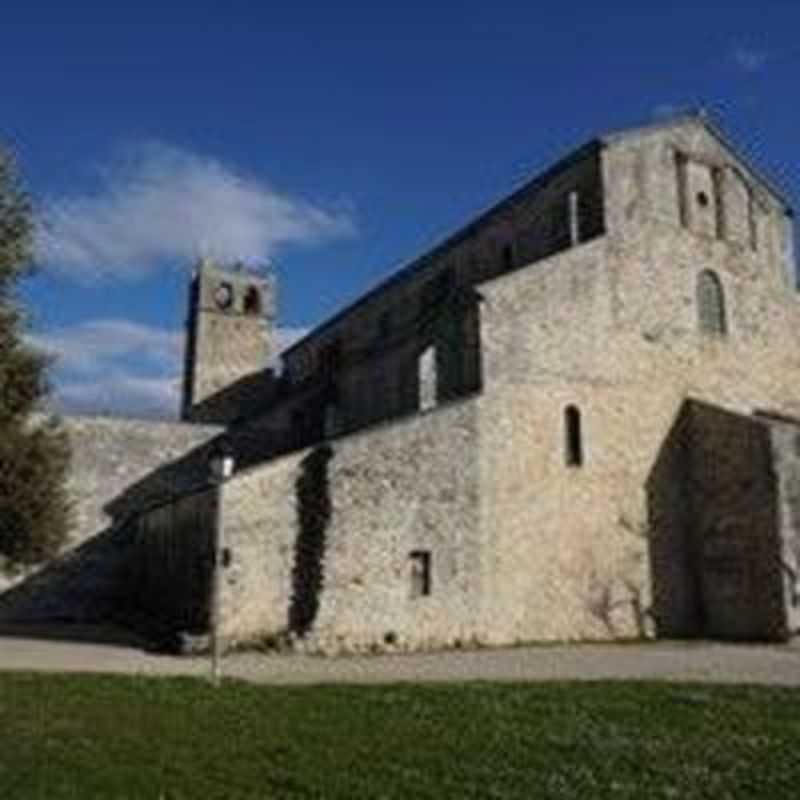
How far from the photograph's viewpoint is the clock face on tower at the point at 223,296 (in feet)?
195

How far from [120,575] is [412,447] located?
1446 centimetres

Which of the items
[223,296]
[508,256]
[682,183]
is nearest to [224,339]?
[223,296]

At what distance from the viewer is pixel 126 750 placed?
12.8m

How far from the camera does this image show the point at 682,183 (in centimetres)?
3719

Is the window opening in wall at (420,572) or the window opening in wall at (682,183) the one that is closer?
the window opening in wall at (420,572)

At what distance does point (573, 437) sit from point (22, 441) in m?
15.4

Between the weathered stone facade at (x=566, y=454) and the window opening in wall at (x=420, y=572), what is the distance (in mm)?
47

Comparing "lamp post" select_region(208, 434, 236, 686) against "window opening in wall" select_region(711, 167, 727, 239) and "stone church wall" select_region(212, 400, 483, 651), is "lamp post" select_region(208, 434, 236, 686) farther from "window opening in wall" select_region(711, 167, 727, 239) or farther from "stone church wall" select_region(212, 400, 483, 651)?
"window opening in wall" select_region(711, 167, 727, 239)

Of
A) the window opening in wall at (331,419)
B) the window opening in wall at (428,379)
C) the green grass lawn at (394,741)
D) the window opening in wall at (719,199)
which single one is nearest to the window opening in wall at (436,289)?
the window opening in wall at (331,419)

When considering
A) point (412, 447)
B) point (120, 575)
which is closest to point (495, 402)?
point (412, 447)

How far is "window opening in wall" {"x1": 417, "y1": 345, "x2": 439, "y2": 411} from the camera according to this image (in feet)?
116

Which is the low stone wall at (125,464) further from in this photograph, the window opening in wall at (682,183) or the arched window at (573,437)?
the window opening in wall at (682,183)

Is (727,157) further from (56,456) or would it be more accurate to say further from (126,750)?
(126,750)

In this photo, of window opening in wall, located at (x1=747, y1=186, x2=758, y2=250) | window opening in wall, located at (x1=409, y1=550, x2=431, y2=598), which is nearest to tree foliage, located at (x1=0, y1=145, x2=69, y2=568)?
window opening in wall, located at (x1=409, y1=550, x2=431, y2=598)
